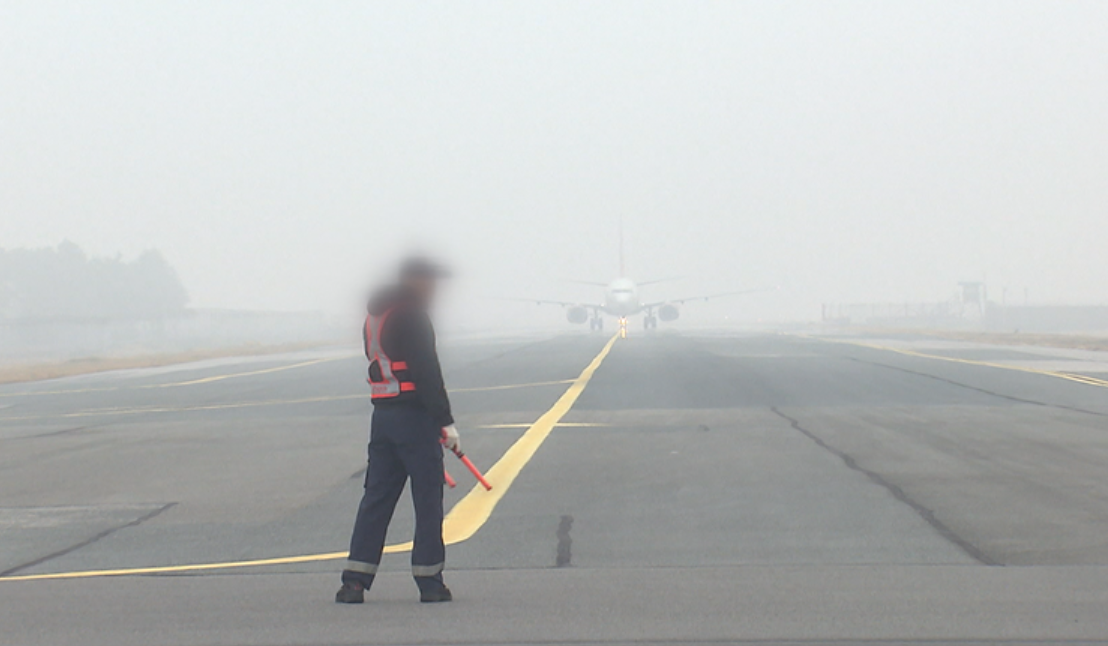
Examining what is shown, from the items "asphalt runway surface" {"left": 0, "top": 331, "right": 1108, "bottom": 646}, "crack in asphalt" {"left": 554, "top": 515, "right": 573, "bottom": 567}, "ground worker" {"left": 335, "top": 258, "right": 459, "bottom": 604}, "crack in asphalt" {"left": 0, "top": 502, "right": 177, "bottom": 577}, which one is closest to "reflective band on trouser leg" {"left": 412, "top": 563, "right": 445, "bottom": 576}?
"ground worker" {"left": 335, "top": 258, "right": 459, "bottom": 604}

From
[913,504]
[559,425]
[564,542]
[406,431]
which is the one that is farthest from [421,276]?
[559,425]

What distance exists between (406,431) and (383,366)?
37cm

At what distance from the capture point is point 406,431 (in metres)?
5.75

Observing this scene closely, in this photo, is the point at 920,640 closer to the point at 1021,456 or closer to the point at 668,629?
the point at 668,629

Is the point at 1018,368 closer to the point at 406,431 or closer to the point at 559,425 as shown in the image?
the point at 559,425

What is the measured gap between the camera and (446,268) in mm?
6031

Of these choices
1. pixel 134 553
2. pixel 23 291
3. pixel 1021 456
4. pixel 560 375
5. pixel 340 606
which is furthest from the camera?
pixel 23 291

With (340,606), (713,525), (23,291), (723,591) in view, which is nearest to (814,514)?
(713,525)

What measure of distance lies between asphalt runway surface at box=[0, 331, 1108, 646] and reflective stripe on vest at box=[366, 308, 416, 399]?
929 millimetres

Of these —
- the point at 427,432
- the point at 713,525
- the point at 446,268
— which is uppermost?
the point at 446,268

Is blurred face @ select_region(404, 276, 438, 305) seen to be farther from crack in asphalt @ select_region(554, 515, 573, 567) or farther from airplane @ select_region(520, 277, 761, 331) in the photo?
airplane @ select_region(520, 277, 761, 331)

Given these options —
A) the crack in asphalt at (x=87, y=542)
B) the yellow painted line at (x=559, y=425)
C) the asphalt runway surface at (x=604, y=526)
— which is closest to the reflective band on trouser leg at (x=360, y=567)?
the asphalt runway surface at (x=604, y=526)

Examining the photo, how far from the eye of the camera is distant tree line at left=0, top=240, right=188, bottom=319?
113188 millimetres

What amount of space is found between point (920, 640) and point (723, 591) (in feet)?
3.98
